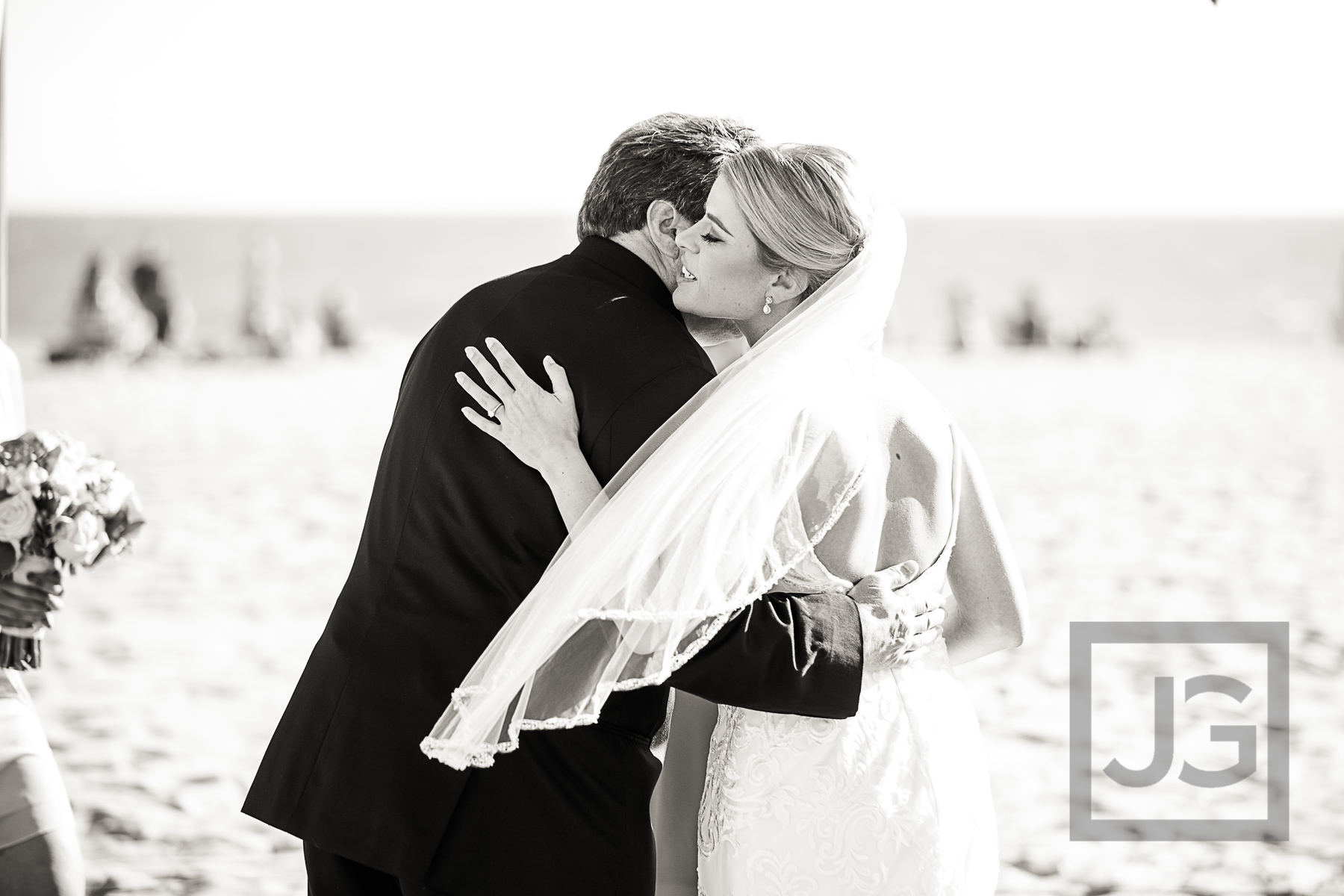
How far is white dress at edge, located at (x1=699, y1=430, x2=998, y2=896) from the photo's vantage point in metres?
2.59

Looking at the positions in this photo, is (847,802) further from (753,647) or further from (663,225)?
(663,225)

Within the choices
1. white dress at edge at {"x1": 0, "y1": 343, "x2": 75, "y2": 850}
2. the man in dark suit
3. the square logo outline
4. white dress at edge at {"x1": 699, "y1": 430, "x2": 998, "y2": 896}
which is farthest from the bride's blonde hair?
the square logo outline

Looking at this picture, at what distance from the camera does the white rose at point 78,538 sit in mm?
3322

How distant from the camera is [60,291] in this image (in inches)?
2391

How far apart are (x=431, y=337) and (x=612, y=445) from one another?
1.52 feet

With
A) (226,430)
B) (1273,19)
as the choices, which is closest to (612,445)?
(226,430)

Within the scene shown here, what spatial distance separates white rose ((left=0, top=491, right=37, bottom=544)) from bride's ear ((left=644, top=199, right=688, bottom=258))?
1769 mm

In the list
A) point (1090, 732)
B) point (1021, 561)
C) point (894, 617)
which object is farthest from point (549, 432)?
point (1021, 561)

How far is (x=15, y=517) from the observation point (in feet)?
10.7

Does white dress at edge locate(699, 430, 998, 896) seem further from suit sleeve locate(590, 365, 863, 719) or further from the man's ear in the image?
the man's ear

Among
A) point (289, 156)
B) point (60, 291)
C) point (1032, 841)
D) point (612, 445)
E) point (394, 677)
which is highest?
point (289, 156)

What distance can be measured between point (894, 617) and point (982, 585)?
0.47m

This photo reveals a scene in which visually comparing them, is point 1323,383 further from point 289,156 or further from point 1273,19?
point 289,156

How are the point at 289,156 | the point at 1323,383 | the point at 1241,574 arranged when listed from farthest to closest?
the point at 289,156
the point at 1323,383
the point at 1241,574
